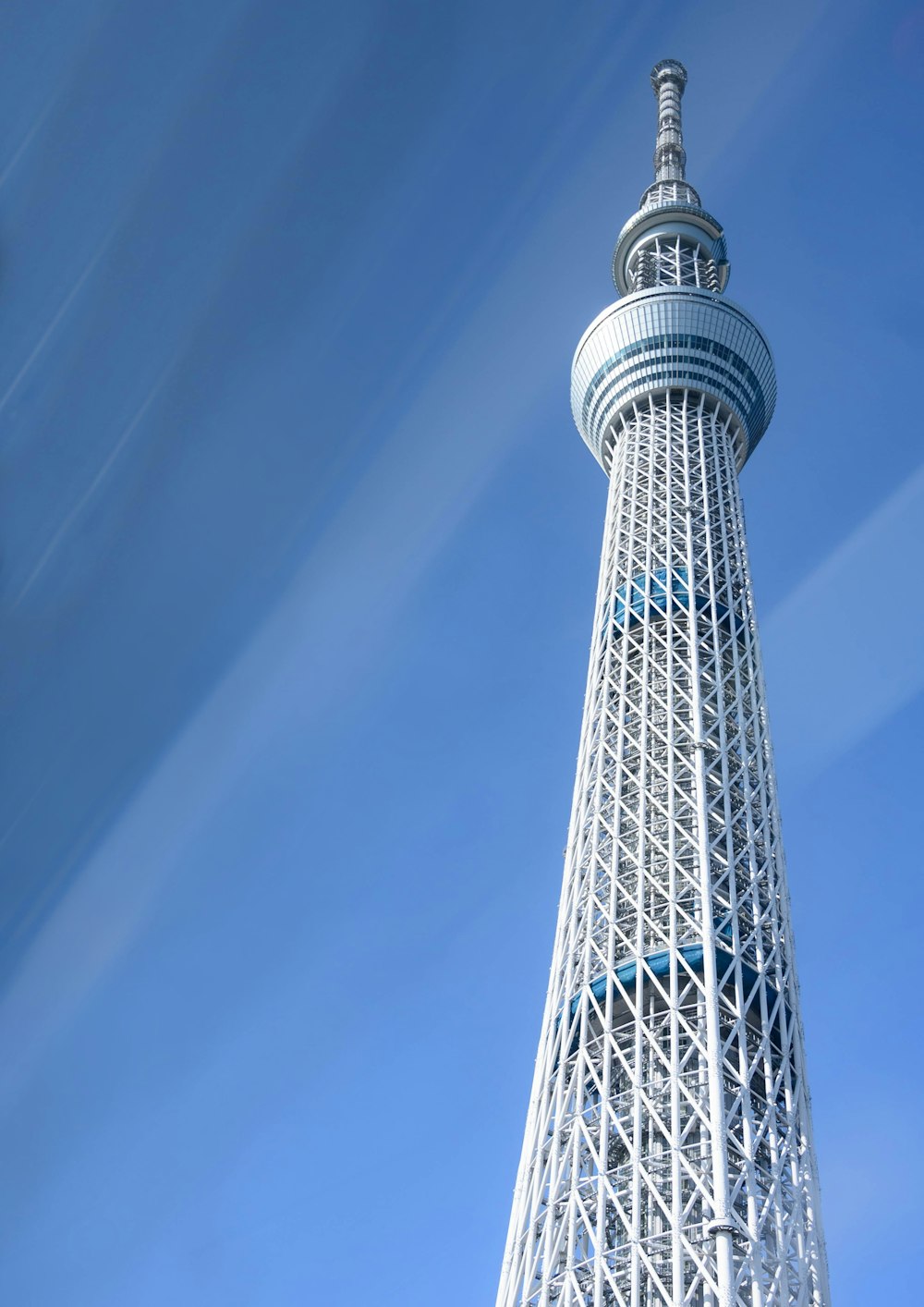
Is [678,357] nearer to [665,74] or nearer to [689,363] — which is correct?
[689,363]

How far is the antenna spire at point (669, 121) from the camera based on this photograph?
329 feet

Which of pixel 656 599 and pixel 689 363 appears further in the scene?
pixel 689 363

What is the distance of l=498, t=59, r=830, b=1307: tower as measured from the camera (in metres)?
44.9

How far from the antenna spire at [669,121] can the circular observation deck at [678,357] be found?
850 inches

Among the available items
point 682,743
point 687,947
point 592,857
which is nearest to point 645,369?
point 682,743

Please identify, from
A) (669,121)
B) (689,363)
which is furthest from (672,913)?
(669,121)

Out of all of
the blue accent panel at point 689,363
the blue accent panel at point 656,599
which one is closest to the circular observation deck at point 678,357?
the blue accent panel at point 689,363

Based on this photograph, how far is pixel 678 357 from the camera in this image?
79875 mm

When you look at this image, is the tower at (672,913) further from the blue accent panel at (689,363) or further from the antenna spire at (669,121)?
the antenna spire at (669,121)

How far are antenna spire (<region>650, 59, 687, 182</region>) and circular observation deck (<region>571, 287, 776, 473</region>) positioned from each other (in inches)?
850

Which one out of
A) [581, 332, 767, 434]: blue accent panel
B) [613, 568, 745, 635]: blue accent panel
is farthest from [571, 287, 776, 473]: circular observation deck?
[613, 568, 745, 635]: blue accent panel

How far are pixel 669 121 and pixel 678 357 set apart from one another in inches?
1291

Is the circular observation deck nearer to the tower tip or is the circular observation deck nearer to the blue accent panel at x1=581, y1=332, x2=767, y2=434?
the blue accent panel at x1=581, y1=332, x2=767, y2=434

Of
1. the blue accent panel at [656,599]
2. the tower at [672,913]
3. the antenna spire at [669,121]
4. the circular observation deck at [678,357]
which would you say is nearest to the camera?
the tower at [672,913]
